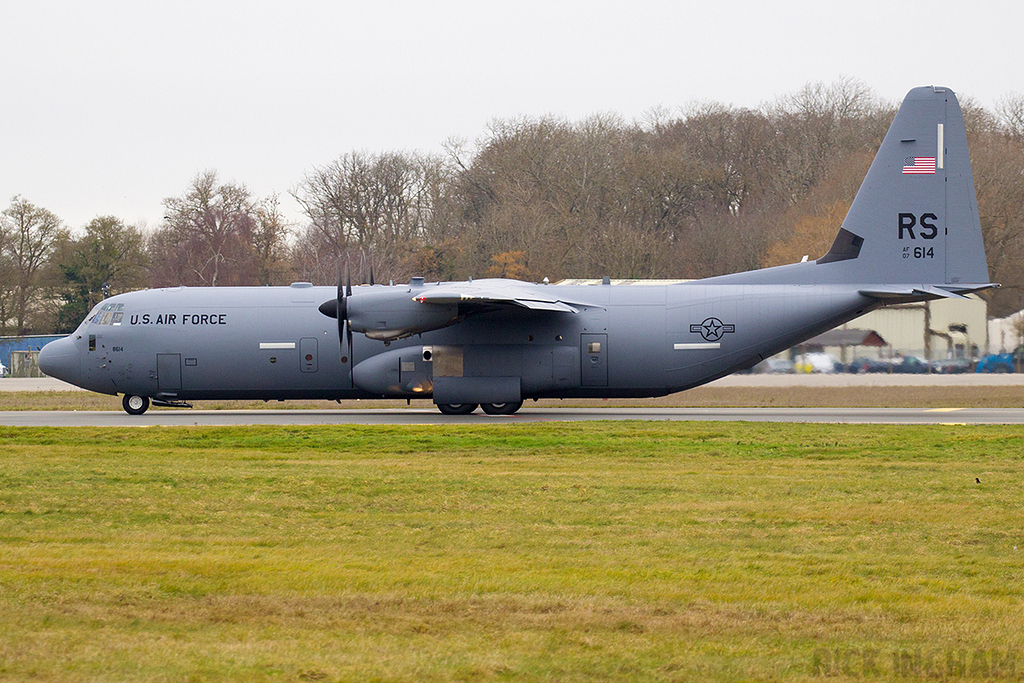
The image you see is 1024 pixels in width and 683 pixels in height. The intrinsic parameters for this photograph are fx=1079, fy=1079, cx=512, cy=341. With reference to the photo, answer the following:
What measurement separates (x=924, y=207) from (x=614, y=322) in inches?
325

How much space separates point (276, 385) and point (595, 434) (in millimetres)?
10817

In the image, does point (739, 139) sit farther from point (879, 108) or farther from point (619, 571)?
point (619, 571)

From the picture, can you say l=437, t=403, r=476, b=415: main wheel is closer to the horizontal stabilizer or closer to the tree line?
the horizontal stabilizer

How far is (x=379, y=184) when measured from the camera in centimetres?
7031

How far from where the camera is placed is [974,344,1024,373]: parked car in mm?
38844

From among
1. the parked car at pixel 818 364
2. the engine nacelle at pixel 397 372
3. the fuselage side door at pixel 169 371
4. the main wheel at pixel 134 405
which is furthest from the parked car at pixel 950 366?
the main wheel at pixel 134 405

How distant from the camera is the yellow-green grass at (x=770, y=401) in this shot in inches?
1235

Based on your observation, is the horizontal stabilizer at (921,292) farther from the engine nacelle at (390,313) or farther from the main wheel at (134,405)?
the main wheel at (134,405)

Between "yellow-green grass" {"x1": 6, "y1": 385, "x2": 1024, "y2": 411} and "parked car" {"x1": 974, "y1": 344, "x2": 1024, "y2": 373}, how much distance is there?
3.67 m

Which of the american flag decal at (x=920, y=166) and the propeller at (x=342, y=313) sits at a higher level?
the american flag decal at (x=920, y=166)

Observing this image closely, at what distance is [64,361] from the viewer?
29031 millimetres

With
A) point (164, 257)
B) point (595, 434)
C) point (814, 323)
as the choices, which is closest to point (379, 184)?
point (164, 257)

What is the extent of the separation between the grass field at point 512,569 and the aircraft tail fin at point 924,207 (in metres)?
11.5

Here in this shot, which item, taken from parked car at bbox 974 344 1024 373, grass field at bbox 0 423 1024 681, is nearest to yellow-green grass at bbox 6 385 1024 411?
parked car at bbox 974 344 1024 373
